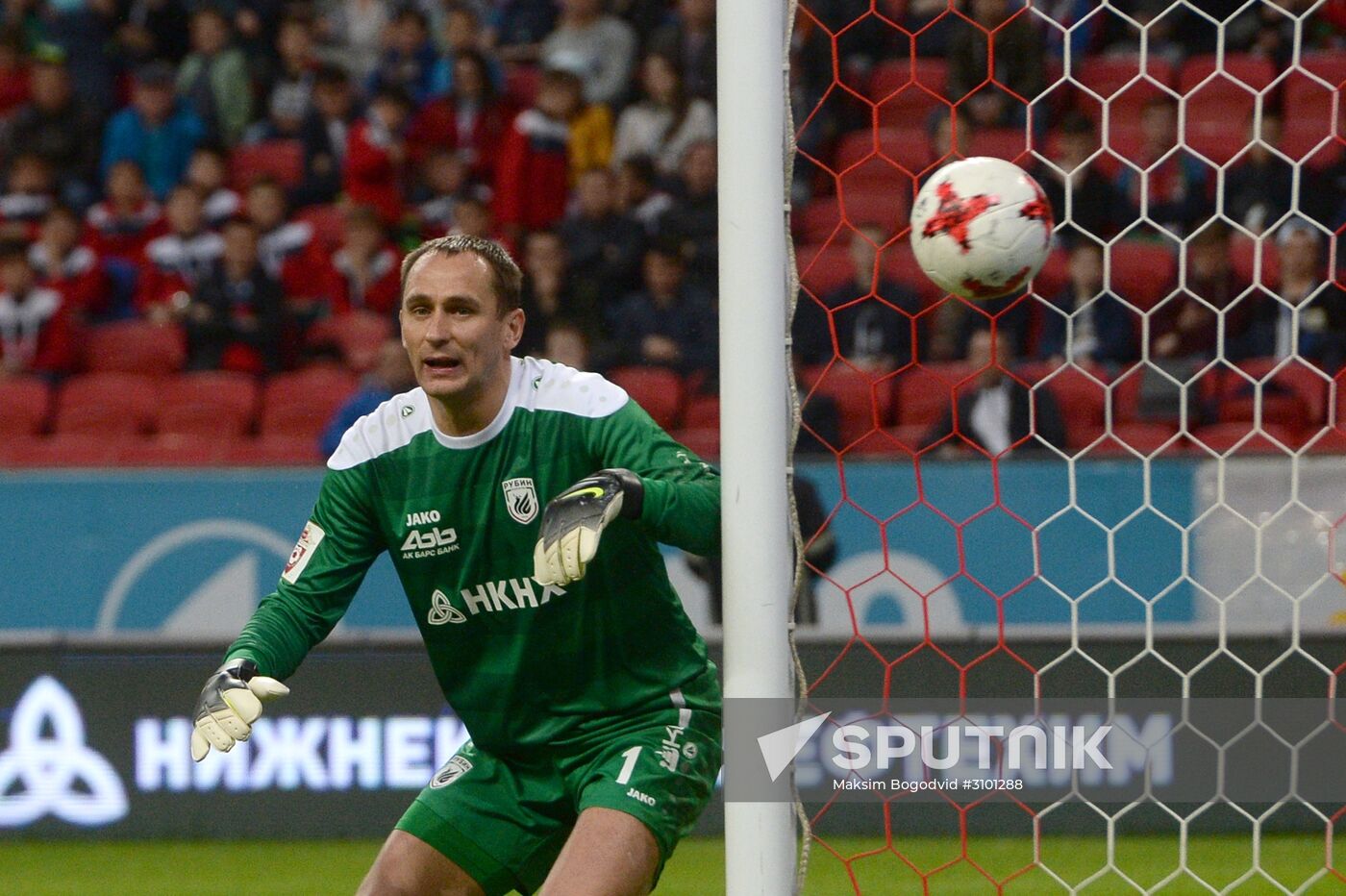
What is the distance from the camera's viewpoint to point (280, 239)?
9719mm

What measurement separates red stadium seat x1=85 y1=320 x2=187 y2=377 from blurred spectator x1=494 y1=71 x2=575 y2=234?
6.17 ft

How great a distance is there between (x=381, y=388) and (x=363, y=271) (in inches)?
54.0

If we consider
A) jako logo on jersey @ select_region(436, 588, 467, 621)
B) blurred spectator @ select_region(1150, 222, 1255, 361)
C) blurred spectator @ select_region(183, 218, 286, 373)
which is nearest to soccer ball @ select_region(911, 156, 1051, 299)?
jako logo on jersey @ select_region(436, 588, 467, 621)

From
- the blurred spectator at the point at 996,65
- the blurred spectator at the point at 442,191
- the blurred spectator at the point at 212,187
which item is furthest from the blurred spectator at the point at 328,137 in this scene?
the blurred spectator at the point at 996,65

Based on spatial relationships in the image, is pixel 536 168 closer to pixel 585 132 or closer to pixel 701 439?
pixel 585 132

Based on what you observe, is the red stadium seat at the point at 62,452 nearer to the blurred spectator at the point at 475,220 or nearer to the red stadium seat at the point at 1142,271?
the blurred spectator at the point at 475,220

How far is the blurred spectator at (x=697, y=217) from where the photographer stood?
29.1ft

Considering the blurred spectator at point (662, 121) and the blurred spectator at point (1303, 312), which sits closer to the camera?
the blurred spectator at point (1303, 312)

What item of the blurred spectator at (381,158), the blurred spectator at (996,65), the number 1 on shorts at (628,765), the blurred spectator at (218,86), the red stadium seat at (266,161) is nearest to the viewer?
the number 1 on shorts at (628,765)

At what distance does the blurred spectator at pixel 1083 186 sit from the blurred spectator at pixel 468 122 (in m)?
3.22

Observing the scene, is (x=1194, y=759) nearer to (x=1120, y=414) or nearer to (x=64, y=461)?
(x=1120, y=414)

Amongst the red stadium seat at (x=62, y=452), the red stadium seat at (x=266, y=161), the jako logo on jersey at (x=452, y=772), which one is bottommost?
the red stadium seat at (x=62, y=452)

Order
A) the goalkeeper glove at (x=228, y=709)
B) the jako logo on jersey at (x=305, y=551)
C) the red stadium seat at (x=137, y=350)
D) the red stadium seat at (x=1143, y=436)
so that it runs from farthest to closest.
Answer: the red stadium seat at (x=137, y=350) → the red stadium seat at (x=1143, y=436) → the jako logo on jersey at (x=305, y=551) → the goalkeeper glove at (x=228, y=709)

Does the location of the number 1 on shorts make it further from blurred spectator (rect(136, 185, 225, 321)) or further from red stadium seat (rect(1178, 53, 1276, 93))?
blurred spectator (rect(136, 185, 225, 321))
